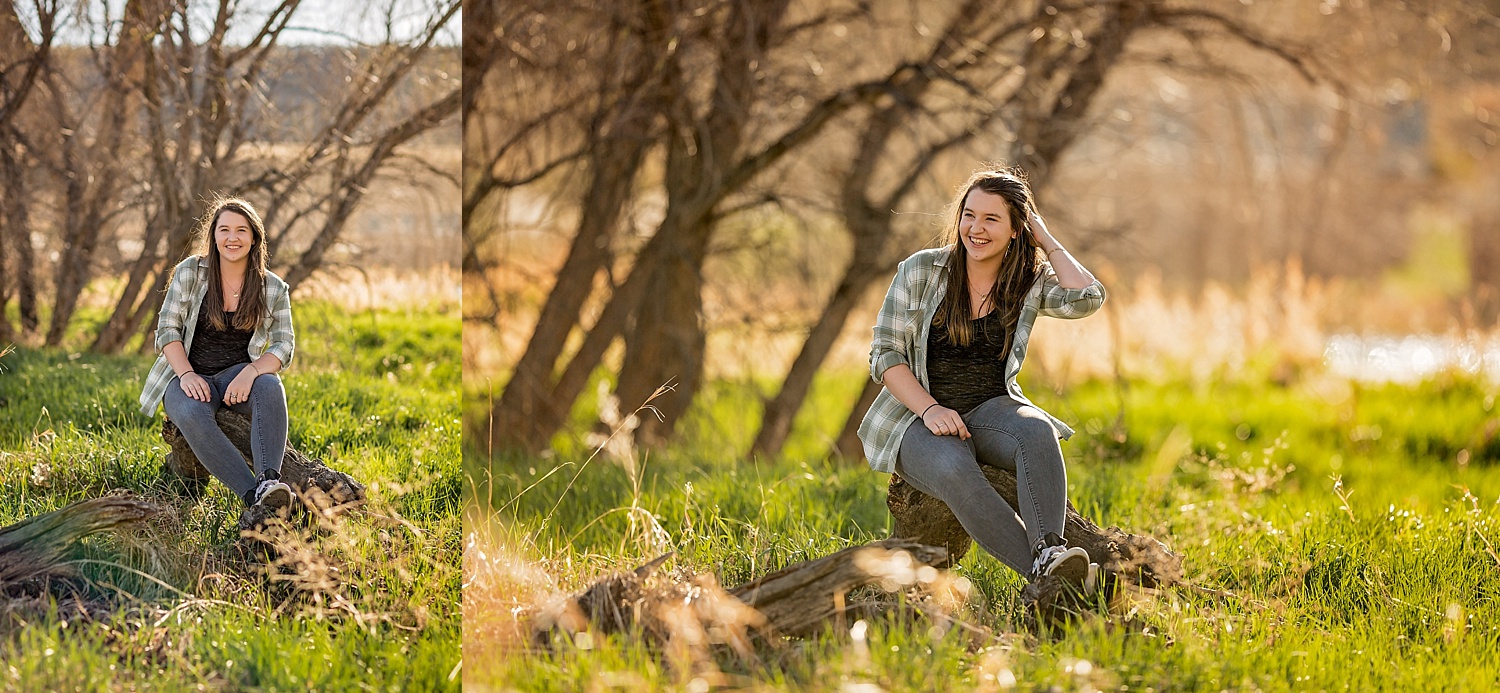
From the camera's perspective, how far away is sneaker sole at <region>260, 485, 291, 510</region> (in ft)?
10.3

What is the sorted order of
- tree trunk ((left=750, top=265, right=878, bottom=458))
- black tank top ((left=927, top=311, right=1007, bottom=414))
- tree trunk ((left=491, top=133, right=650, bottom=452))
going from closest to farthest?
black tank top ((left=927, top=311, right=1007, bottom=414)) < tree trunk ((left=491, top=133, right=650, bottom=452)) < tree trunk ((left=750, top=265, right=878, bottom=458))

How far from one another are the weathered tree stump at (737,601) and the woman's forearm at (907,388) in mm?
424

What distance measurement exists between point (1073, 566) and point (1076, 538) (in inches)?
17.3

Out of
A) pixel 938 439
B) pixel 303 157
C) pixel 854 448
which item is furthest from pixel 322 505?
pixel 854 448

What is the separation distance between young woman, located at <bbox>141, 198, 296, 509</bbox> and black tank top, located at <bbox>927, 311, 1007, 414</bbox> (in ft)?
6.28

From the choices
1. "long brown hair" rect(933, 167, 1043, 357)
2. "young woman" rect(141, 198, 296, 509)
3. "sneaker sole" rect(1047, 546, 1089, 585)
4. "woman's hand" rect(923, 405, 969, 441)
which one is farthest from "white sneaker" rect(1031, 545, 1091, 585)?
"young woman" rect(141, 198, 296, 509)

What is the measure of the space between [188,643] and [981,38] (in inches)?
225

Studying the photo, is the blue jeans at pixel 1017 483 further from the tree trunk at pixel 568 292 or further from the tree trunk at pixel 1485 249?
the tree trunk at pixel 1485 249

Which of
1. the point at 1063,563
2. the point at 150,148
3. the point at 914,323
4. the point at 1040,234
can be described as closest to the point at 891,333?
the point at 914,323

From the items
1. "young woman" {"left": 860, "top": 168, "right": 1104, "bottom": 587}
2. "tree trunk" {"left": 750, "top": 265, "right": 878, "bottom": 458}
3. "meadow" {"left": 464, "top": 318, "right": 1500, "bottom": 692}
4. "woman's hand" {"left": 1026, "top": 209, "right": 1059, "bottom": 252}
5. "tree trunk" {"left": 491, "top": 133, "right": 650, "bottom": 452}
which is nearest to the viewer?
"meadow" {"left": 464, "top": 318, "right": 1500, "bottom": 692}

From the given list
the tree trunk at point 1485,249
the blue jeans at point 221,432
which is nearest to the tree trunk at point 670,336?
the blue jeans at point 221,432

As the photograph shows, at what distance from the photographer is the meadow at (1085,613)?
9.57ft

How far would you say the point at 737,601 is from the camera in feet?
9.82

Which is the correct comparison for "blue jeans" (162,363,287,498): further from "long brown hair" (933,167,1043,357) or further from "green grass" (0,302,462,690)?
"long brown hair" (933,167,1043,357)
